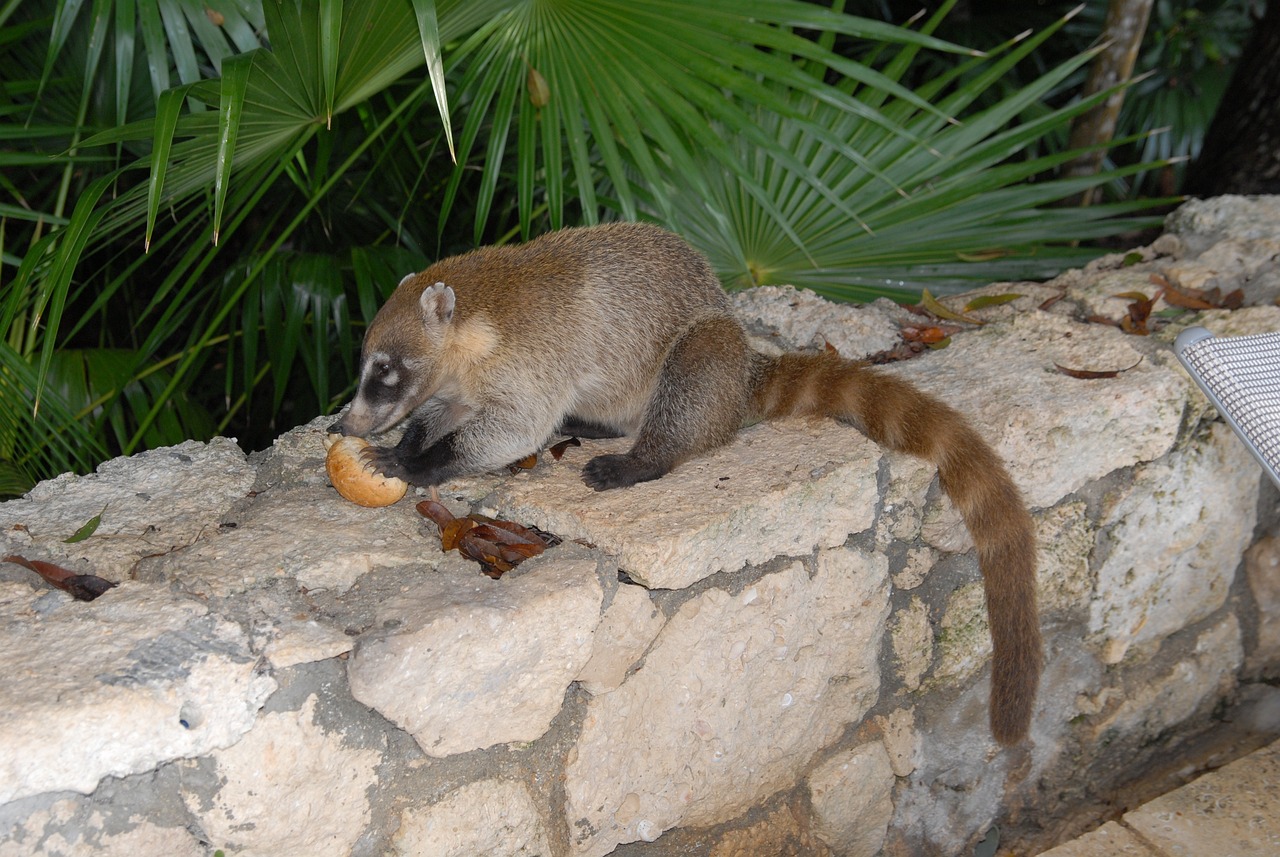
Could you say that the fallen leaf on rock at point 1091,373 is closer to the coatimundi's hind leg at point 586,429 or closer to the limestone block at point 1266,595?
the limestone block at point 1266,595

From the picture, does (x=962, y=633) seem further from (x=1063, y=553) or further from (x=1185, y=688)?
(x=1185, y=688)

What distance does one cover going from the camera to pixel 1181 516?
2.79 meters

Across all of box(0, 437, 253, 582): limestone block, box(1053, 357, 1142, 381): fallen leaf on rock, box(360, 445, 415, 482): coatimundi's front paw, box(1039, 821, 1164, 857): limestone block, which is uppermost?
box(1053, 357, 1142, 381): fallen leaf on rock

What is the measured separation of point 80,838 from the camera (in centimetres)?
162

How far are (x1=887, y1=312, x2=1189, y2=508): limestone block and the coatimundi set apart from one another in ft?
0.60

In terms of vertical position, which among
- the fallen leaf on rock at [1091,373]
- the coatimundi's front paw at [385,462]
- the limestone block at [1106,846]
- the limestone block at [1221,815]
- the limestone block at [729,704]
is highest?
the fallen leaf on rock at [1091,373]

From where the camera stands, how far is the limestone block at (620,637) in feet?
6.88

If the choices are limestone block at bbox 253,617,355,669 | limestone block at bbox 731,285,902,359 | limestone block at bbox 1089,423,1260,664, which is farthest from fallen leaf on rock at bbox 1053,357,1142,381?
limestone block at bbox 253,617,355,669

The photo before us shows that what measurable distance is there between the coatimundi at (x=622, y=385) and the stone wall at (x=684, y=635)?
0.10m

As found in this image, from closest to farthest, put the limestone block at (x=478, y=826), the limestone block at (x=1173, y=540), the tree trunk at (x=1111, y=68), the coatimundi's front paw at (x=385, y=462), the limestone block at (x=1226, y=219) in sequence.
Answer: the limestone block at (x=478, y=826)
the coatimundi's front paw at (x=385, y=462)
the limestone block at (x=1173, y=540)
the limestone block at (x=1226, y=219)
the tree trunk at (x=1111, y=68)

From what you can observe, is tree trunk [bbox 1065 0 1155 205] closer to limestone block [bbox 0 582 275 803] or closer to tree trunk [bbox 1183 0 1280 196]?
tree trunk [bbox 1183 0 1280 196]

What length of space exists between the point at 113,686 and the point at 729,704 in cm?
123

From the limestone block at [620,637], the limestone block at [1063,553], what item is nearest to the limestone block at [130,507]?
the limestone block at [620,637]

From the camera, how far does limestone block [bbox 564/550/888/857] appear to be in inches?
85.9
